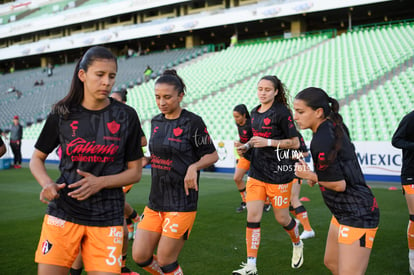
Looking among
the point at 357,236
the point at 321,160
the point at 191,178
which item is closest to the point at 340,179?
the point at 321,160

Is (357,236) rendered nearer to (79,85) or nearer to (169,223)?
(169,223)

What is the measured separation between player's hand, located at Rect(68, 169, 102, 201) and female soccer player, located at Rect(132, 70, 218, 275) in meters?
1.28

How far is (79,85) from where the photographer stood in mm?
3143

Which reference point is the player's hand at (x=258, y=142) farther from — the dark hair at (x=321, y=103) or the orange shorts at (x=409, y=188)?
the orange shorts at (x=409, y=188)

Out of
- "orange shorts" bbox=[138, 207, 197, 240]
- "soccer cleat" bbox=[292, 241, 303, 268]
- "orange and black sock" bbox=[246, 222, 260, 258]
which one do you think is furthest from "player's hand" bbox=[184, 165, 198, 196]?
"soccer cleat" bbox=[292, 241, 303, 268]

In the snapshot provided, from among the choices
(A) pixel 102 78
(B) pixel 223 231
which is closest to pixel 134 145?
(A) pixel 102 78

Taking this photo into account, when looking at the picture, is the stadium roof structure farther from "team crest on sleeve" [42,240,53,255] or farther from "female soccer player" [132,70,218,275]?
"team crest on sleeve" [42,240,53,255]

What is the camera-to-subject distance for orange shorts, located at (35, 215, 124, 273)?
117 inches

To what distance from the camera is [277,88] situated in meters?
5.67

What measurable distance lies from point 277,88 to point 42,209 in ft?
21.6

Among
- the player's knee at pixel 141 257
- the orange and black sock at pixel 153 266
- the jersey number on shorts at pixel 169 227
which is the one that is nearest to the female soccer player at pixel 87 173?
the jersey number on shorts at pixel 169 227

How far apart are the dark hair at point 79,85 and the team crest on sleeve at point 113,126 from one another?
28 cm

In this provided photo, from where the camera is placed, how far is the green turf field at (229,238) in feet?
18.6

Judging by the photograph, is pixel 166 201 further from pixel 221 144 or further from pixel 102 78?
pixel 221 144
